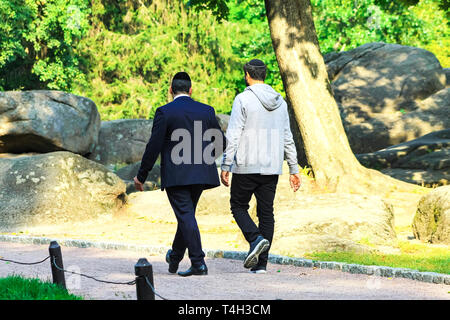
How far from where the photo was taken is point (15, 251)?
993 cm

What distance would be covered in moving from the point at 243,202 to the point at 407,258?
7.80 feet

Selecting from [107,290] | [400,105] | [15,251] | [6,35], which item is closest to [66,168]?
[15,251]

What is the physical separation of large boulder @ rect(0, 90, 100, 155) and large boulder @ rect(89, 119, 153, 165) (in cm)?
329

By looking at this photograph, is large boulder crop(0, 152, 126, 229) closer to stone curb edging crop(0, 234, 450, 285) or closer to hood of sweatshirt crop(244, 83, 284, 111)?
stone curb edging crop(0, 234, 450, 285)

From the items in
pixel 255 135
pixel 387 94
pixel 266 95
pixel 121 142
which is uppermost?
pixel 387 94

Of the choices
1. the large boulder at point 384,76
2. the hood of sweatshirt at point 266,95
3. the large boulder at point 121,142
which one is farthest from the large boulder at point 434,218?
the large boulder at point 121,142

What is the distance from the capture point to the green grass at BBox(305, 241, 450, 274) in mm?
7809

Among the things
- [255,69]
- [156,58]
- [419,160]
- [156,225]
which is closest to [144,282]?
[255,69]

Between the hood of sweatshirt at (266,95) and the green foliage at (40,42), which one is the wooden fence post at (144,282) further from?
the green foliage at (40,42)

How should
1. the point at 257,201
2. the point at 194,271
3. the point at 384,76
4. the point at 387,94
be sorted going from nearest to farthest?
the point at 194,271, the point at 257,201, the point at 387,94, the point at 384,76

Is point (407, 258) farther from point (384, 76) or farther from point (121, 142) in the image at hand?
point (121, 142)

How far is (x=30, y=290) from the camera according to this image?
5988 mm

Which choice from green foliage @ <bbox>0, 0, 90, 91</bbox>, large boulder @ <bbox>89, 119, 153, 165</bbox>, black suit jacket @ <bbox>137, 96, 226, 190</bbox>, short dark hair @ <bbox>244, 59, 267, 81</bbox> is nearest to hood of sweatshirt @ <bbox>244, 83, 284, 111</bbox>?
short dark hair @ <bbox>244, 59, 267, 81</bbox>

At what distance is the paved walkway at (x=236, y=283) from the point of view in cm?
625
